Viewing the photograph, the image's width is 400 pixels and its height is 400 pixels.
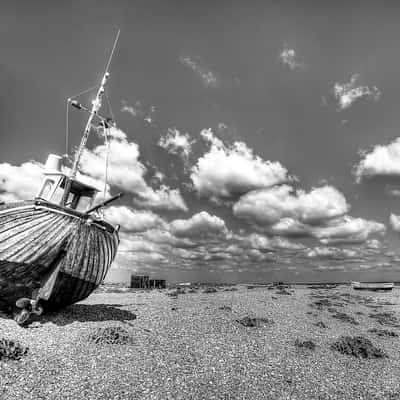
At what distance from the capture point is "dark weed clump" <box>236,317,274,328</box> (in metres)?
16.0

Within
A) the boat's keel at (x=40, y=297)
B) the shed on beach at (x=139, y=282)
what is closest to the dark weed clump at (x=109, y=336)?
the boat's keel at (x=40, y=297)

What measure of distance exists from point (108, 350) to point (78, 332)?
8.91 feet

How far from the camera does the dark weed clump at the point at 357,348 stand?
12498mm

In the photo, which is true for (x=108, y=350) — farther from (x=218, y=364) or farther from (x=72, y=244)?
(x=72, y=244)

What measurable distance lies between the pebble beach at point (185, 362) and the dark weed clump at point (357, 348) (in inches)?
7.3

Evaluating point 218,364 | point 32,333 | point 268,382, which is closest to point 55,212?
point 32,333

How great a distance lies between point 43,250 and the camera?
12773mm

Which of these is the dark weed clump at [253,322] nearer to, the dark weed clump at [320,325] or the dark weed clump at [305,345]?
the dark weed clump at [305,345]

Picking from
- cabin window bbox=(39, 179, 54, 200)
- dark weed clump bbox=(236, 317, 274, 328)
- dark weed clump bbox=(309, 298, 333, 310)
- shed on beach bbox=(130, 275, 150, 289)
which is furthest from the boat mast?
shed on beach bbox=(130, 275, 150, 289)

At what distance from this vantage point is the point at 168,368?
9383 millimetres

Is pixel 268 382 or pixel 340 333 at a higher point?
pixel 340 333

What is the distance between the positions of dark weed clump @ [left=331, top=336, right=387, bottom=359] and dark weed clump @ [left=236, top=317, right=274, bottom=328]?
Result: 4.21 meters

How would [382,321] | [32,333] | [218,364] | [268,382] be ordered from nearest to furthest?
[268,382] < [218,364] < [32,333] < [382,321]

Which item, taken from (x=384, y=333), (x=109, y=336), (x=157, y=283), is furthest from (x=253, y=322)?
(x=157, y=283)
